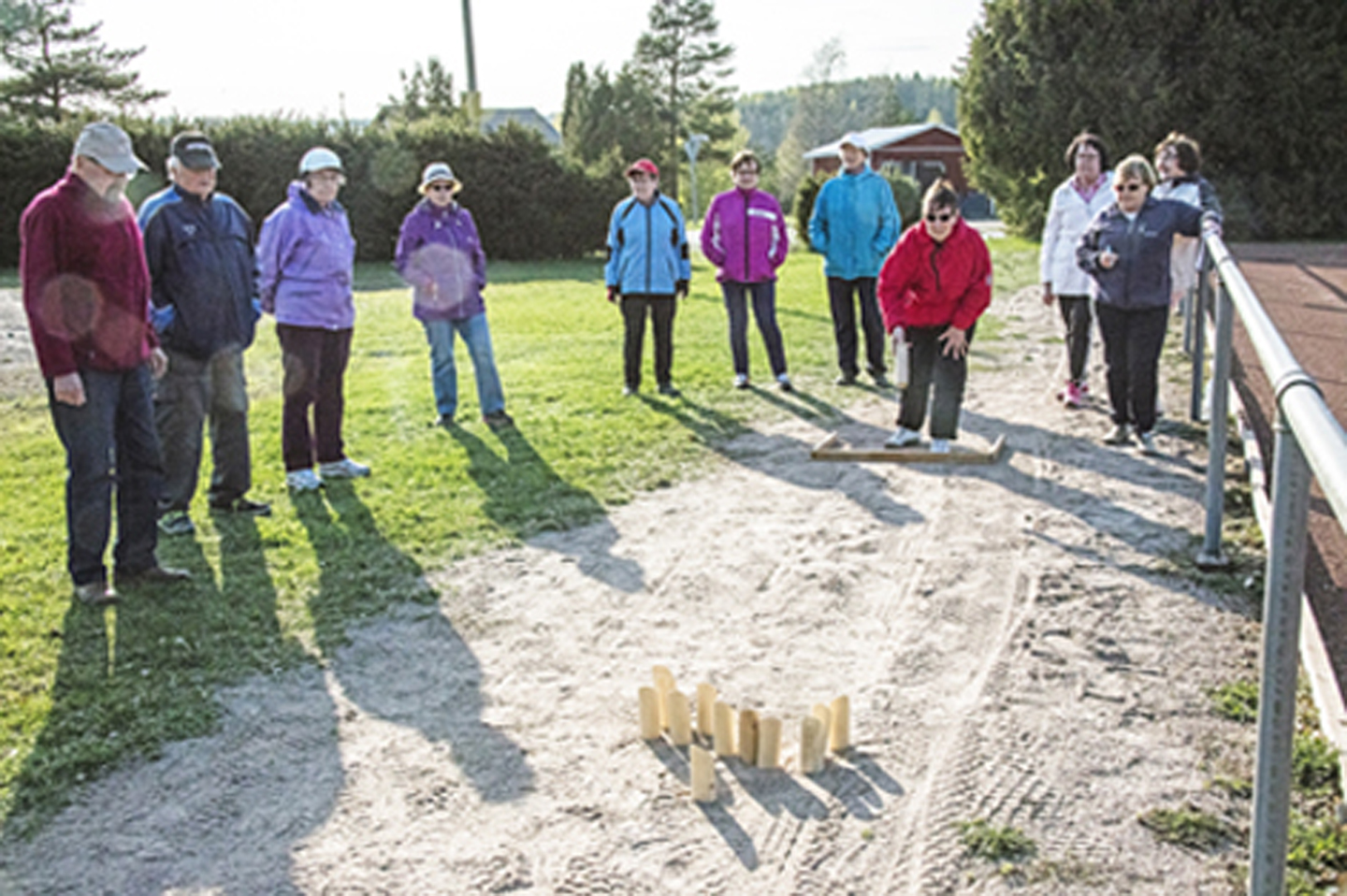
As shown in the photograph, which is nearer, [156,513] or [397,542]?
[156,513]

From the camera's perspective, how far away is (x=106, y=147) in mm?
5527

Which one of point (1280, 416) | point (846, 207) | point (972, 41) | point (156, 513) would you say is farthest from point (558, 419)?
point (972, 41)

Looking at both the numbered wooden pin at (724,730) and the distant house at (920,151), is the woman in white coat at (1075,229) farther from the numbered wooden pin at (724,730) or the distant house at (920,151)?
the distant house at (920,151)

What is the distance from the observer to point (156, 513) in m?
6.12

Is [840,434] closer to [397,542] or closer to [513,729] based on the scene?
[397,542]

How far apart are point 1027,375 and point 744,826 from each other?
324 inches

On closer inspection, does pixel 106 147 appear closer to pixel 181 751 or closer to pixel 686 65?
pixel 181 751

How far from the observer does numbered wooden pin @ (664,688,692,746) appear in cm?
427

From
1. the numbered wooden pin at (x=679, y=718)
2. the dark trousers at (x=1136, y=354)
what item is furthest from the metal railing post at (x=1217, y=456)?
the numbered wooden pin at (x=679, y=718)

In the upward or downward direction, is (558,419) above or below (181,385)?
below

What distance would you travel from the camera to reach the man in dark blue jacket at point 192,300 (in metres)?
6.75

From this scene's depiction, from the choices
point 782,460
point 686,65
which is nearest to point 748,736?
point 782,460

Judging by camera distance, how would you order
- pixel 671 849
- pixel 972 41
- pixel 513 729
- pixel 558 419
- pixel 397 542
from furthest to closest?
pixel 972 41
pixel 558 419
pixel 397 542
pixel 513 729
pixel 671 849

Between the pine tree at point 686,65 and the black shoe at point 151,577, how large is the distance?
66.8m
